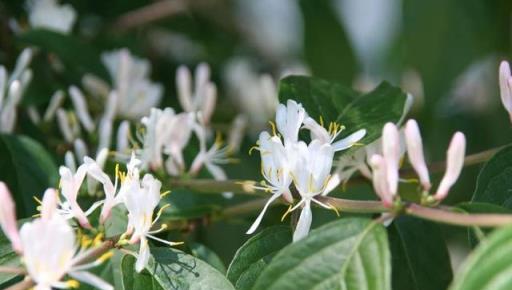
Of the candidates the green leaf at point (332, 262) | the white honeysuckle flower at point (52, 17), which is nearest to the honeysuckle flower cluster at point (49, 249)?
the green leaf at point (332, 262)

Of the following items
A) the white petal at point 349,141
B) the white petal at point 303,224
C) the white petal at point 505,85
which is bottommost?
the white petal at point 303,224

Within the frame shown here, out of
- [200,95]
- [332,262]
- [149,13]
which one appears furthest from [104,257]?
[149,13]

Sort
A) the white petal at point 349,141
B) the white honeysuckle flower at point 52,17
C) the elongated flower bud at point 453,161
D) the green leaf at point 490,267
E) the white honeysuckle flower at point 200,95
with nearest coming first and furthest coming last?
1. the green leaf at point 490,267
2. the elongated flower bud at point 453,161
3. the white petal at point 349,141
4. the white honeysuckle flower at point 200,95
5. the white honeysuckle flower at point 52,17

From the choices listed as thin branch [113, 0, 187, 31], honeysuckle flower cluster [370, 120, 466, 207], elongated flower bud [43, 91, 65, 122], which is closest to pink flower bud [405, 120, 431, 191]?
honeysuckle flower cluster [370, 120, 466, 207]

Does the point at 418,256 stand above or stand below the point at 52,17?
below

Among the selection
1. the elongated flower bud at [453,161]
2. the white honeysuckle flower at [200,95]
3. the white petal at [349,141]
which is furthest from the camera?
the white honeysuckle flower at [200,95]

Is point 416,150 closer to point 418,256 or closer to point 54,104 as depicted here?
point 418,256

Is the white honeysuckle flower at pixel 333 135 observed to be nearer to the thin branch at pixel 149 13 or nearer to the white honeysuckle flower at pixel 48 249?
the white honeysuckle flower at pixel 48 249
